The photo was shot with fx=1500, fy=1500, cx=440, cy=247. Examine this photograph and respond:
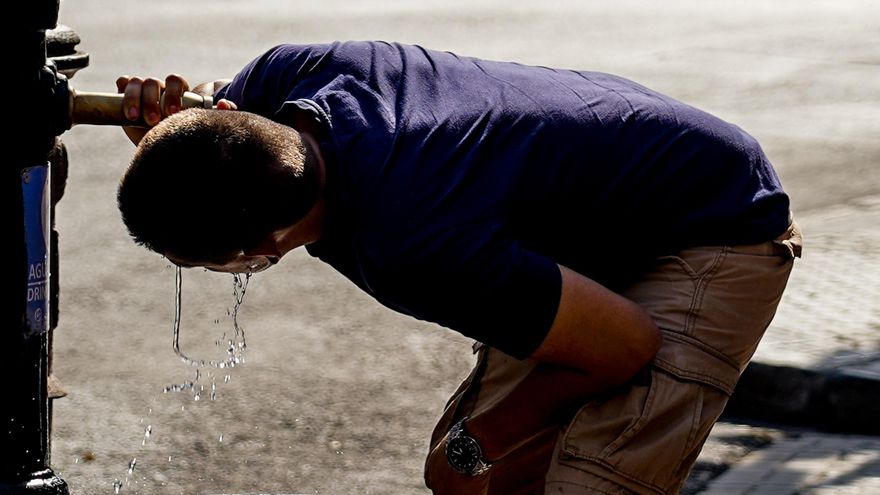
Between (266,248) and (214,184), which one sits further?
(266,248)

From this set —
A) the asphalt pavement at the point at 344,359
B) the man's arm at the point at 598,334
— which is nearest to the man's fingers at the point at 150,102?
the man's arm at the point at 598,334

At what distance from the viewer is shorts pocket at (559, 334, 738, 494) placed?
279 cm

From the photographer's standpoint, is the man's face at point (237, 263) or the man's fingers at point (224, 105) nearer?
the man's face at point (237, 263)

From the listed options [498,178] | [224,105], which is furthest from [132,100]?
[498,178]

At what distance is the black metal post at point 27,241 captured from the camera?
255 centimetres

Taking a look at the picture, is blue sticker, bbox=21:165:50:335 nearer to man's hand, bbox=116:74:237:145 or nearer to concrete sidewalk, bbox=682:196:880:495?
man's hand, bbox=116:74:237:145

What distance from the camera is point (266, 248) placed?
262 cm

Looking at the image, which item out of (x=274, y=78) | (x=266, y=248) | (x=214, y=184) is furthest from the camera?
(x=274, y=78)

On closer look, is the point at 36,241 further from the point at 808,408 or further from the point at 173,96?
the point at 808,408

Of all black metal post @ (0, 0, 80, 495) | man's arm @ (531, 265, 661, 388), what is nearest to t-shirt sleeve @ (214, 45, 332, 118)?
black metal post @ (0, 0, 80, 495)

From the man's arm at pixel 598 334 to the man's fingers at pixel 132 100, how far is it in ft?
2.73

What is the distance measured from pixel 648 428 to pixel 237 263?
0.83m

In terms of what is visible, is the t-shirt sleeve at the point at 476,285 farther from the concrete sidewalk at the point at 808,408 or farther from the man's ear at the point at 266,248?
the concrete sidewalk at the point at 808,408

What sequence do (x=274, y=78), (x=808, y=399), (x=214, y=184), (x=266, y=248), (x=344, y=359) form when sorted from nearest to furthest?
(x=214, y=184), (x=266, y=248), (x=274, y=78), (x=808, y=399), (x=344, y=359)
